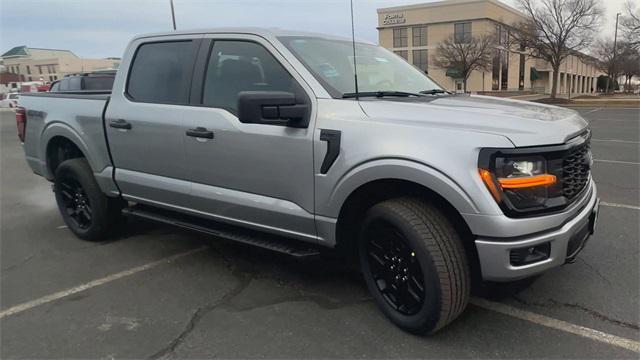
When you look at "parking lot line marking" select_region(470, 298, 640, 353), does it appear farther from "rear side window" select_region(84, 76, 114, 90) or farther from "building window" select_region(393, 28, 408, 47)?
"building window" select_region(393, 28, 408, 47)

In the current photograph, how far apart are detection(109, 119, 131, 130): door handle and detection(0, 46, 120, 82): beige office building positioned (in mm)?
94226

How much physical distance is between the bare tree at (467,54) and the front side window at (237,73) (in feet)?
177

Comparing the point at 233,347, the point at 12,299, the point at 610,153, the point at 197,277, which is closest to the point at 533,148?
the point at 233,347

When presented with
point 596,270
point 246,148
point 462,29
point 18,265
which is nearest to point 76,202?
point 18,265

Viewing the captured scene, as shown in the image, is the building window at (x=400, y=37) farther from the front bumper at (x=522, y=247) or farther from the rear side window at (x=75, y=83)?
the front bumper at (x=522, y=247)

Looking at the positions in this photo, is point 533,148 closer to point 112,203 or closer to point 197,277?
point 197,277

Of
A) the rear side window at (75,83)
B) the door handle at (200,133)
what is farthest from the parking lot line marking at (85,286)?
the rear side window at (75,83)

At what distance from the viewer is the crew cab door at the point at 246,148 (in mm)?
3238

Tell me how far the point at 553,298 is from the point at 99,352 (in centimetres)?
294

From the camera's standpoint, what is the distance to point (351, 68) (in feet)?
12.0

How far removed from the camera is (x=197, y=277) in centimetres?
396

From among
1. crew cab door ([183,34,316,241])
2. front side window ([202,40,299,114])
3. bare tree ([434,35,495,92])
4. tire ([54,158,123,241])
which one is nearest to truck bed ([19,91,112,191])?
tire ([54,158,123,241])

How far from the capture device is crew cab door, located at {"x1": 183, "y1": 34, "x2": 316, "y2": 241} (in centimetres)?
324

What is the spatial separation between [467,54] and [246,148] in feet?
183
